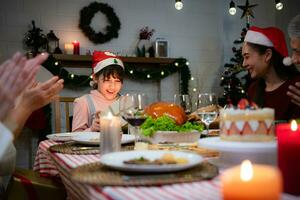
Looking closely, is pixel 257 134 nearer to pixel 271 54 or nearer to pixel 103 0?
pixel 271 54

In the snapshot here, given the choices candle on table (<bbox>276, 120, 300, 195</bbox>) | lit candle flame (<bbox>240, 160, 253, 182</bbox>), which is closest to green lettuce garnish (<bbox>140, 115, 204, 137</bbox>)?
candle on table (<bbox>276, 120, 300, 195</bbox>)

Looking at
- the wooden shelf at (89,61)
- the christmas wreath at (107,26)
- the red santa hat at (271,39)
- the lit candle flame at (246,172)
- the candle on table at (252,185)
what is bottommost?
the candle on table at (252,185)

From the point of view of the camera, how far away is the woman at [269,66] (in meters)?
2.64

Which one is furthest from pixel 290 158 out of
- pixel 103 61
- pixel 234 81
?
pixel 234 81

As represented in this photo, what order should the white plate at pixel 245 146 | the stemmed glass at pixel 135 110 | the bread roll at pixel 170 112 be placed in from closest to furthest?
the white plate at pixel 245 146 < the stemmed glass at pixel 135 110 < the bread roll at pixel 170 112

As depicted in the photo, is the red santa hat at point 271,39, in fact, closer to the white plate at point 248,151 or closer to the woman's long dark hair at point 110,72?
the woman's long dark hair at point 110,72

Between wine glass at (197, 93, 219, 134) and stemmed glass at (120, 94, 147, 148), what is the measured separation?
0.22 metres

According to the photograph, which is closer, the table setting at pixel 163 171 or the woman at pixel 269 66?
the table setting at pixel 163 171

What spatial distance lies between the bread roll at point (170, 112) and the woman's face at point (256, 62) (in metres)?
1.20

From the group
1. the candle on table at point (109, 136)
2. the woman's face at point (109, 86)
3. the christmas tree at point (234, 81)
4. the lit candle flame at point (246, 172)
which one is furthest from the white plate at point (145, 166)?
the christmas tree at point (234, 81)

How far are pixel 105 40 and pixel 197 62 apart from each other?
134 centimetres

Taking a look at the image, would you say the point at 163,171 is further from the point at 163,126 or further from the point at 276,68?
the point at 276,68

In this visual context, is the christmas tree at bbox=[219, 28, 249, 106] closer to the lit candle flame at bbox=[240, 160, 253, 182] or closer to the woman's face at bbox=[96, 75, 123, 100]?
the woman's face at bbox=[96, 75, 123, 100]

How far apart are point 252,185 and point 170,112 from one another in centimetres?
114
